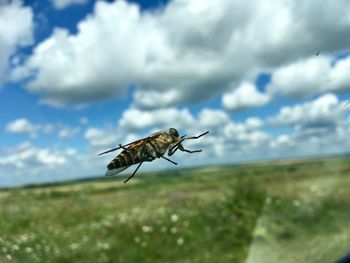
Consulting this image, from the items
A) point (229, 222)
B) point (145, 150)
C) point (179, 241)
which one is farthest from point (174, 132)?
point (229, 222)

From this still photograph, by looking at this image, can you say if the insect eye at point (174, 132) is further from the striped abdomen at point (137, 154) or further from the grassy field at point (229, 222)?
the grassy field at point (229, 222)

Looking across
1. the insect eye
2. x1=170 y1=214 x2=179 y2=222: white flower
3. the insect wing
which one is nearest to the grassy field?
x1=170 y1=214 x2=179 y2=222: white flower

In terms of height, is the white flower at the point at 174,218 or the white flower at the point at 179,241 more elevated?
the white flower at the point at 174,218

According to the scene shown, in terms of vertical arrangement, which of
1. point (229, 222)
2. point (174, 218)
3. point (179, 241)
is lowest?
point (179, 241)

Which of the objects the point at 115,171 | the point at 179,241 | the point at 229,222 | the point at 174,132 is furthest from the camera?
the point at 229,222

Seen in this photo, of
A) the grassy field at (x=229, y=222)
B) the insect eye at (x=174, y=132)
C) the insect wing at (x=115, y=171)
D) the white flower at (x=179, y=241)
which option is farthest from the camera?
the white flower at (x=179, y=241)

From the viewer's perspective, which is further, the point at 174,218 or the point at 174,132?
the point at 174,218

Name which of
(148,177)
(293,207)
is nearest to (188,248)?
(293,207)

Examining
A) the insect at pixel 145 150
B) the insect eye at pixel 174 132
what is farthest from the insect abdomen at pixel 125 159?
the insect eye at pixel 174 132

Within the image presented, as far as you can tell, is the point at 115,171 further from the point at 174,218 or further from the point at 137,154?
the point at 174,218

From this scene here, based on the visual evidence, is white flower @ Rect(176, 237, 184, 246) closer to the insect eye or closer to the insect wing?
the insect eye
